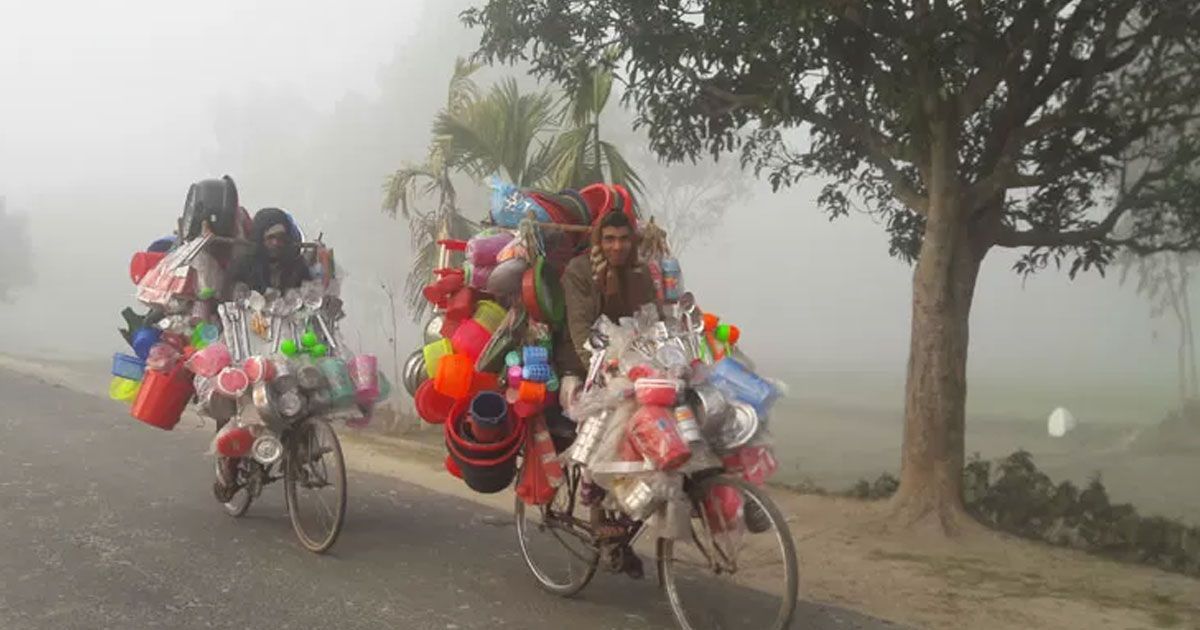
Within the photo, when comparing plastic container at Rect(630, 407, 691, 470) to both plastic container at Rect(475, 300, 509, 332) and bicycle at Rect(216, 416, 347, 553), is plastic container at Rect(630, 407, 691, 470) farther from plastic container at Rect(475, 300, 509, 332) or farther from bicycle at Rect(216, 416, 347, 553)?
bicycle at Rect(216, 416, 347, 553)

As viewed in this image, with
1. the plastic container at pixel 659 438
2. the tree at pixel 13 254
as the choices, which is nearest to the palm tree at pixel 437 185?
the plastic container at pixel 659 438

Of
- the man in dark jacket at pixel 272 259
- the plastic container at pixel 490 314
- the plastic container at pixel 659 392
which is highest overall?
the man in dark jacket at pixel 272 259

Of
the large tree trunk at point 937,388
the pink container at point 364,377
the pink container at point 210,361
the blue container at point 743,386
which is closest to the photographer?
the blue container at point 743,386

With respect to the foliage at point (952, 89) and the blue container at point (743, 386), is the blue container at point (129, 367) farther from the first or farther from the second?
the foliage at point (952, 89)

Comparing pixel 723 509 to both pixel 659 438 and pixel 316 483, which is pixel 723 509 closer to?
pixel 659 438

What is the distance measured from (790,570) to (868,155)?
625cm

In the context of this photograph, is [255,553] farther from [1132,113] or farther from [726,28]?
[1132,113]

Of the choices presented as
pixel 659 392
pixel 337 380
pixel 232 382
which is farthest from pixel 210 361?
pixel 659 392

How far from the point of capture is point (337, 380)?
5.98m

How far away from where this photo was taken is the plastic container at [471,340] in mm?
5027

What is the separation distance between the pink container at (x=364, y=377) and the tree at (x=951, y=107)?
3.67m

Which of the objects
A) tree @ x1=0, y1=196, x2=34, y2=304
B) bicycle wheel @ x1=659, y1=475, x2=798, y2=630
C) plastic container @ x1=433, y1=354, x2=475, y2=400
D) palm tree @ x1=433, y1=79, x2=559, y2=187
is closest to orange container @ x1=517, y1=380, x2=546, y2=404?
plastic container @ x1=433, y1=354, x2=475, y2=400

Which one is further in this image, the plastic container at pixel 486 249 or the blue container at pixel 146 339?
the blue container at pixel 146 339

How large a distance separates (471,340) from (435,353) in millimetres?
261
